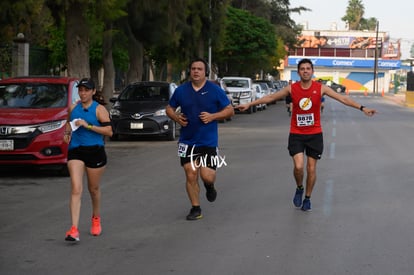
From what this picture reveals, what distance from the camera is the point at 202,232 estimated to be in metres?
7.82

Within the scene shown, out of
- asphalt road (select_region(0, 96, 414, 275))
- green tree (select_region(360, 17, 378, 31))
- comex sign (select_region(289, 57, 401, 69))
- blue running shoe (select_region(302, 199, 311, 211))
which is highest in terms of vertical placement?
green tree (select_region(360, 17, 378, 31))

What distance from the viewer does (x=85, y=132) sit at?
7.44 m

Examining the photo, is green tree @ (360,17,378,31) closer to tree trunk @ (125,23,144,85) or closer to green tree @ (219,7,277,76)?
green tree @ (219,7,277,76)

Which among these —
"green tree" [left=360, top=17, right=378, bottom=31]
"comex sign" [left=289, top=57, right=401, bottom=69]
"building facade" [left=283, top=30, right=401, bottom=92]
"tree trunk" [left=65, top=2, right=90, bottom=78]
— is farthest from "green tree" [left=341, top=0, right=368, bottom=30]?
"tree trunk" [left=65, top=2, right=90, bottom=78]

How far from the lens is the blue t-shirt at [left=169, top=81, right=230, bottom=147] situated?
27.0 feet

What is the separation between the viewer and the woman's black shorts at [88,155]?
747 cm

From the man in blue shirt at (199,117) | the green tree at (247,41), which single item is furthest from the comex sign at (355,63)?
the man in blue shirt at (199,117)

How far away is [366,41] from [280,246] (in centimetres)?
11054

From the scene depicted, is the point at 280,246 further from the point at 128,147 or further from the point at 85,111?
the point at 128,147

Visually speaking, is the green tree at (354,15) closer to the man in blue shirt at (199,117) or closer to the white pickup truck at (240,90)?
the white pickup truck at (240,90)

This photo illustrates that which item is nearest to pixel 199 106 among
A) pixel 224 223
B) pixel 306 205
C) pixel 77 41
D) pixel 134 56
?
pixel 224 223

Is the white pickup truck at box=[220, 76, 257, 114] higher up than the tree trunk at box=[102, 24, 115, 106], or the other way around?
the tree trunk at box=[102, 24, 115, 106]

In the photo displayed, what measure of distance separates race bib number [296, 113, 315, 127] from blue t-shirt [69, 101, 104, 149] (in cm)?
270

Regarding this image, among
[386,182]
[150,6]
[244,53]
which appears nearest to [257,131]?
[150,6]
